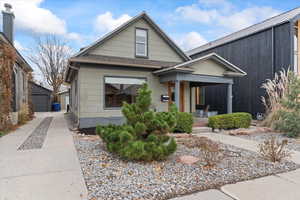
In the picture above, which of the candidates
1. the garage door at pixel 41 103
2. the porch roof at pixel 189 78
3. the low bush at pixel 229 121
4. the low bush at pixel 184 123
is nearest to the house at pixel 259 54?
the low bush at pixel 229 121

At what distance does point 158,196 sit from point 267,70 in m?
11.5

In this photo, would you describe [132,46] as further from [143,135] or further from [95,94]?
[143,135]

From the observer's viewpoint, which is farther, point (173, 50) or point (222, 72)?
point (173, 50)

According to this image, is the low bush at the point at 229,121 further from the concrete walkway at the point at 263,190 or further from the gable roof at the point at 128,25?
the concrete walkway at the point at 263,190

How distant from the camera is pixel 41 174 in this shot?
11.5 ft

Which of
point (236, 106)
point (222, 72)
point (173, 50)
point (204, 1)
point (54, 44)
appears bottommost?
point (236, 106)

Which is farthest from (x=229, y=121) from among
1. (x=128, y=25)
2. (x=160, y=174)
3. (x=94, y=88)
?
(x=128, y=25)

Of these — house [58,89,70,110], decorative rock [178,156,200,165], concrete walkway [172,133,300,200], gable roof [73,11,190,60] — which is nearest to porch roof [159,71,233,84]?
gable roof [73,11,190,60]

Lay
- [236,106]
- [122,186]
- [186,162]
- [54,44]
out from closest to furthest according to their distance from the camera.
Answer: [122,186], [186,162], [236,106], [54,44]

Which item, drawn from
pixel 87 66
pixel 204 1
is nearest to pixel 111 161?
pixel 87 66

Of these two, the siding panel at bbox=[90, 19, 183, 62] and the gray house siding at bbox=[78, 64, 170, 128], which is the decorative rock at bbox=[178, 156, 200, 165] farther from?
the siding panel at bbox=[90, 19, 183, 62]

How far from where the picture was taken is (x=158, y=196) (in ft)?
9.09

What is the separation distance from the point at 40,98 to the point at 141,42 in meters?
17.4

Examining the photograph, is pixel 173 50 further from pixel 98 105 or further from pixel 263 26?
pixel 263 26
